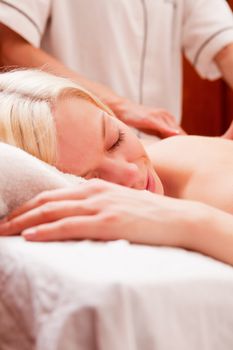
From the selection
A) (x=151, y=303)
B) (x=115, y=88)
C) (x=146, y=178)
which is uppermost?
(x=151, y=303)

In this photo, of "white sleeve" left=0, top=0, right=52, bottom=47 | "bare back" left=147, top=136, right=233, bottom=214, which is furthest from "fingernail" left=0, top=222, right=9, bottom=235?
"white sleeve" left=0, top=0, right=52, bottom=47

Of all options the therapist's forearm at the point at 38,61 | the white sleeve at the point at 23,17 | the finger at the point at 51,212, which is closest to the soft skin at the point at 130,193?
the finger at the point at 51,212

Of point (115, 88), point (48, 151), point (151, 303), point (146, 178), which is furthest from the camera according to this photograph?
point (115, 88)

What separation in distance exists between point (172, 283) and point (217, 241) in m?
0.16

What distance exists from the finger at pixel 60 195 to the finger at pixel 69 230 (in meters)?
0.05

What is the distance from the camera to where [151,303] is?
0.66 m

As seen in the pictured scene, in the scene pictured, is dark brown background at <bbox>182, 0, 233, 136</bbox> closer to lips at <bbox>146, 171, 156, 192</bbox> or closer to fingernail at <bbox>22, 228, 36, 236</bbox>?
lips at <bbox>146, 171, 156, 192</bbox>

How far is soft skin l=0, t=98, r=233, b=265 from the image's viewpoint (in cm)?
77

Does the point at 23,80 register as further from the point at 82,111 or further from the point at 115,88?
the point at 115,88

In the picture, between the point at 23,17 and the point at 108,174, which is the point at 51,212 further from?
the point at 23,17

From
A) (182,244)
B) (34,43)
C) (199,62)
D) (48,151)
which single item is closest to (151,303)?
(182,244)

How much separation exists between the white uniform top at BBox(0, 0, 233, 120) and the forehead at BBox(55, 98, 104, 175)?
2.76 feet

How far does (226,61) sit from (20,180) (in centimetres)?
143

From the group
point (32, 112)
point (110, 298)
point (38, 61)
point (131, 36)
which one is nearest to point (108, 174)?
point (32, 112)
